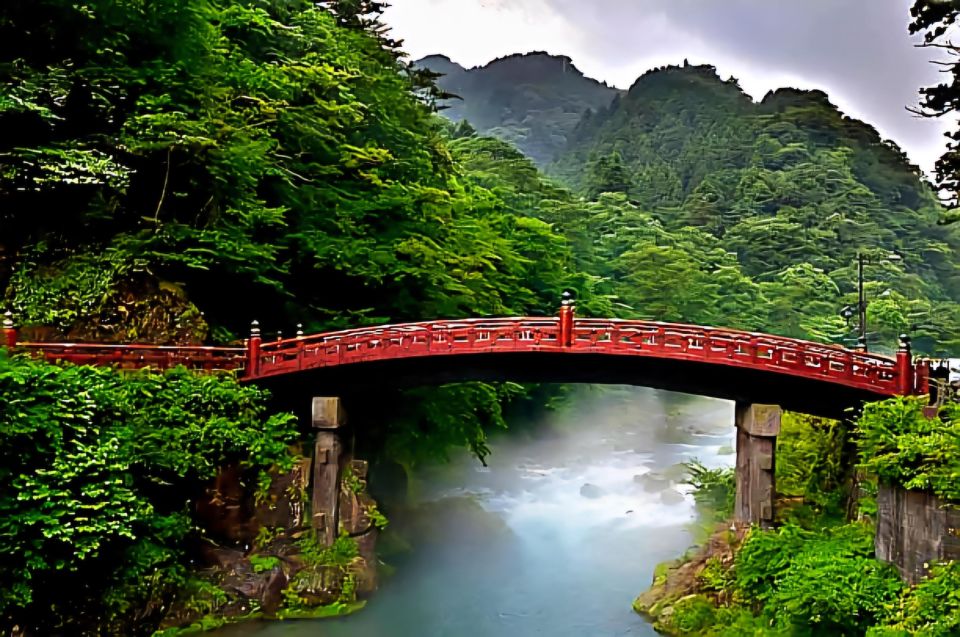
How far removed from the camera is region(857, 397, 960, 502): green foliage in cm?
931

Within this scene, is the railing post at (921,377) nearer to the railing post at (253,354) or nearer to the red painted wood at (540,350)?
the red painted wood at (540,350)

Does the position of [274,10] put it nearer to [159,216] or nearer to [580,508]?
[159,216]

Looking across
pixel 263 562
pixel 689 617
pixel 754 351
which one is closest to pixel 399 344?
pixel 263 562

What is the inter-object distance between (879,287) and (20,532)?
37.7m

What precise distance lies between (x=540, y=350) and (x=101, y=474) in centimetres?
740

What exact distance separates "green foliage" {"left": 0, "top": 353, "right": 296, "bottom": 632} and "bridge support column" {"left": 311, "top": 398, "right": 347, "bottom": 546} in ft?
8.41

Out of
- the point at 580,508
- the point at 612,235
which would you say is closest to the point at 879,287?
the point at 612,235

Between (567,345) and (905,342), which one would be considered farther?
(567,345)

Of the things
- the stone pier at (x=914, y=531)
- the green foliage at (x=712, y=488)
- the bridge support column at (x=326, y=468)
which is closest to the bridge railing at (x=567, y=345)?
the bridge support column at (x=326, y=468)

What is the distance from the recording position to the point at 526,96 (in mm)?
106500

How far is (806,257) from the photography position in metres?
42.7

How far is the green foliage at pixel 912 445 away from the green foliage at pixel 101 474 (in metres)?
8.90

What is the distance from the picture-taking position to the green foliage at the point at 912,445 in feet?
30.6

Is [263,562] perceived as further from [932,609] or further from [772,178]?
[772,178]
